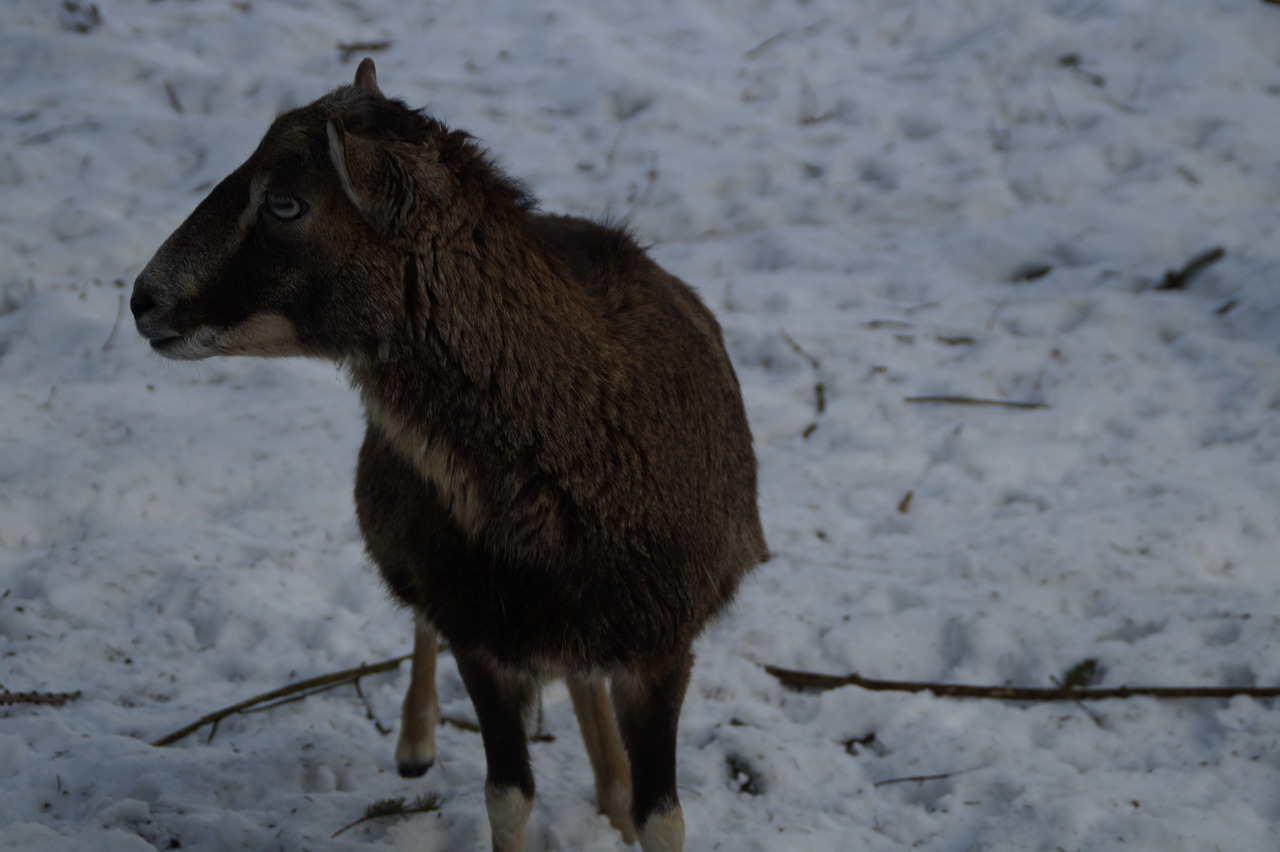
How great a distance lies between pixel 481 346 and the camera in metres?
2.91

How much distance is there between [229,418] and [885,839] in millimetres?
4009

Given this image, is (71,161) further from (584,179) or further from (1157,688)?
(1157,688)

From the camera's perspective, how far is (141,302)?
2.93m

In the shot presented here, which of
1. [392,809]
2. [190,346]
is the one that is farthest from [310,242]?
[392,809]

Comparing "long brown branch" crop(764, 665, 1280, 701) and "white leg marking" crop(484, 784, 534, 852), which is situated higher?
"white leg marking" crop(484, 784, 534, 852)

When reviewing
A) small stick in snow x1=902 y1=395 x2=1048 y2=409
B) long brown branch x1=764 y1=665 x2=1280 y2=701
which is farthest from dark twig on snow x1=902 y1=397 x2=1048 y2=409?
long brown branch x1=764 y1=665 x2=1280 y2=701

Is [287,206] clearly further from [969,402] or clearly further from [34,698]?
[969,402]

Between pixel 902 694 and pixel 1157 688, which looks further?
pixel 902 694

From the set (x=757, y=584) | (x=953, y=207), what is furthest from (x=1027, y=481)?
(x=953, y=207)

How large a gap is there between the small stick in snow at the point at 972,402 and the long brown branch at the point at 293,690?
10.2 ft

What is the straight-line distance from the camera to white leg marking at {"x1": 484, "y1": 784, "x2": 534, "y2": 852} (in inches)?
131

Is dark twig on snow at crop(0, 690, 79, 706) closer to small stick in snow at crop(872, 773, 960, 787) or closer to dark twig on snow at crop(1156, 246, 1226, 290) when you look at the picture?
small stick in snow at crop(872, 773, 960, 787)

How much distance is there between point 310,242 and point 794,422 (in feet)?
12.2

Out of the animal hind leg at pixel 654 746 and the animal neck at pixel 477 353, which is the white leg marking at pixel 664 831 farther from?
the animal neck at pixel 477 353
